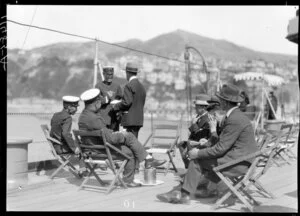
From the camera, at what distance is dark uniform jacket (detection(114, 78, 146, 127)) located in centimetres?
718

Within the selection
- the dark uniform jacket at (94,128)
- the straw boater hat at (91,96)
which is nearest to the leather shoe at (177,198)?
the dark uniform jacket at (94,128)

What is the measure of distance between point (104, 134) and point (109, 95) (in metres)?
1.69

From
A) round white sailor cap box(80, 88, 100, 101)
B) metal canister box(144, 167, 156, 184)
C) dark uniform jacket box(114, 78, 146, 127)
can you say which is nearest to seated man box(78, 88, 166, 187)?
round white sailor cap box(80, 88, 100, 101)

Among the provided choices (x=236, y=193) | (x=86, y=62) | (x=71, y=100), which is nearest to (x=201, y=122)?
(x=236, y=193)

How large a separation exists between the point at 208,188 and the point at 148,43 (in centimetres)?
15052

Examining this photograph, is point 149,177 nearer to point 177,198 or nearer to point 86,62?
point 177,198

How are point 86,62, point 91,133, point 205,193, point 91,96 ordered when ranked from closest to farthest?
point 205,193
point 91,133
point 91,96
point 86,62

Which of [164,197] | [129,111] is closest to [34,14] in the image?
[129,111]

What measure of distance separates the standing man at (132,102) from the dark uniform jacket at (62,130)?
800mm

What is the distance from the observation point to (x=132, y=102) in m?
7.27

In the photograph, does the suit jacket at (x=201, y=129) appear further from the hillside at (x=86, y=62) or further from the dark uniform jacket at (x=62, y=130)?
the hillside at (x=86, y=62)

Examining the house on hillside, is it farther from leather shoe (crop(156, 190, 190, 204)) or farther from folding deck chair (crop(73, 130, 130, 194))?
folding deck chair (crop(73, 130, 130, 194))

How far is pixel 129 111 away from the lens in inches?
287

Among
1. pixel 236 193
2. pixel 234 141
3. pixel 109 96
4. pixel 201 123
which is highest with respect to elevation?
pixel 109 96
